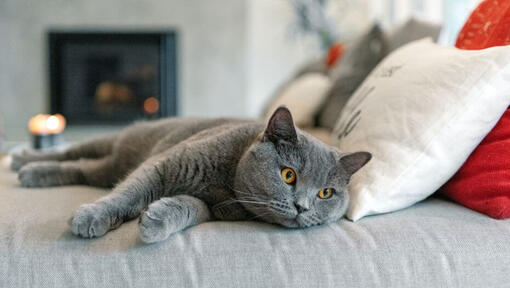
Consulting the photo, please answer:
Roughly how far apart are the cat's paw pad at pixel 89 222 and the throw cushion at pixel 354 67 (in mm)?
1481

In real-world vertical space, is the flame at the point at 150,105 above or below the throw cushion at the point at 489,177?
below

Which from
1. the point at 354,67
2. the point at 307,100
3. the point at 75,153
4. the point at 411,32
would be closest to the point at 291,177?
the point at 75,153

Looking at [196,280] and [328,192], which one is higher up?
[328,192]

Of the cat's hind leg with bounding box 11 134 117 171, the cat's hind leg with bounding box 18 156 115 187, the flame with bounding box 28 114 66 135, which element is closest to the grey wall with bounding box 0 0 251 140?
the flame with bounding box 28 114 66 135

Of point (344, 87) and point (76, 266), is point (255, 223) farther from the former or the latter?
point (344, 87)

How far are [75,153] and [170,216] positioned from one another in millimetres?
918

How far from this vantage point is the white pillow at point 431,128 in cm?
107

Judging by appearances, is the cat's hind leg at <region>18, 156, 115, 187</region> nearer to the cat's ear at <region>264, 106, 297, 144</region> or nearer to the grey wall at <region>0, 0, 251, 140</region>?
the cat's ear at <region>264, 106, 297, 144</region>

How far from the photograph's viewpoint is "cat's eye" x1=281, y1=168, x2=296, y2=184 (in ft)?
3.37

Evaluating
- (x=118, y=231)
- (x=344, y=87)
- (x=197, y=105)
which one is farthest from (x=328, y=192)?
(x=197, y=105)

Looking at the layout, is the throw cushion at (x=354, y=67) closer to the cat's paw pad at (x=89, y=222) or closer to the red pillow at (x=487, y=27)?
the red pillow at (x=487, y=27)

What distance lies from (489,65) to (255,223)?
611mm

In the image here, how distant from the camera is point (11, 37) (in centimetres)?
439

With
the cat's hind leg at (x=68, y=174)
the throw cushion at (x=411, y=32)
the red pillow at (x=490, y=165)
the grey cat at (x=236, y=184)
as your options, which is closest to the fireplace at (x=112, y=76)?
the throw cushion at (x=411, y=32)
